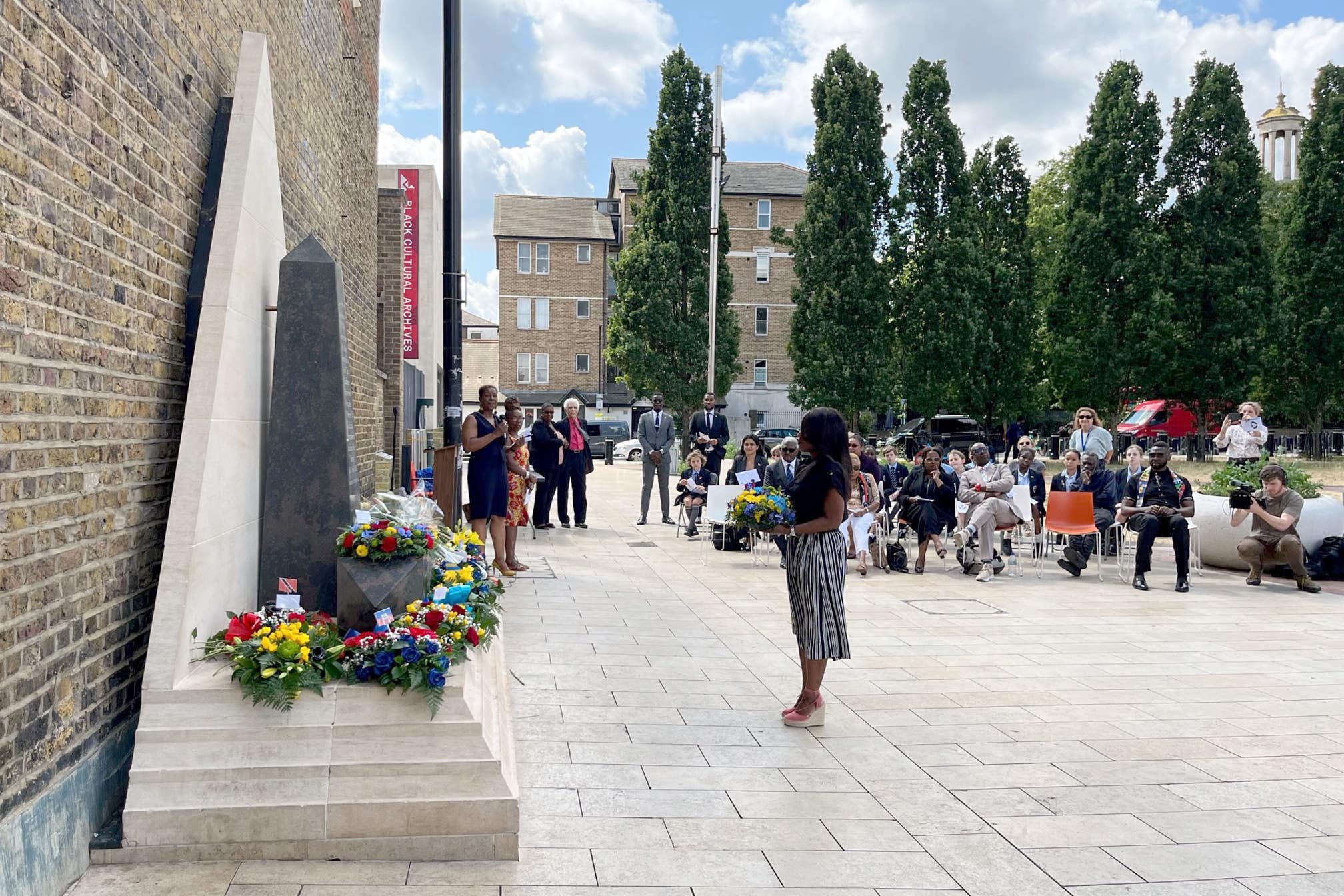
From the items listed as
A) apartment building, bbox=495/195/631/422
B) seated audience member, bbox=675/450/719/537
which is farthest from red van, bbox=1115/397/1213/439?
seated audience member, bbox=675/450/719/537

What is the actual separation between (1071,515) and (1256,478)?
7.99 feet

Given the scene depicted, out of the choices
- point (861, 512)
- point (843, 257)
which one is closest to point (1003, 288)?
point (843, 257)

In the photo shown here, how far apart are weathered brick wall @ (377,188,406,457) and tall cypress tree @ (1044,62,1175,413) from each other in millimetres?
26378

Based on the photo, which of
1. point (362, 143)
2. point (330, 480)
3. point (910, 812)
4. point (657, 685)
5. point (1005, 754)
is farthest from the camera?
point (362, 143)

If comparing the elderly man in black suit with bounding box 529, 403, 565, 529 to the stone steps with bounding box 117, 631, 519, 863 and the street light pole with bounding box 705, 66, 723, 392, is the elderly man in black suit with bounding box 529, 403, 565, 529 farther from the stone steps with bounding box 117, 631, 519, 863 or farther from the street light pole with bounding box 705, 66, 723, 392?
the stone steps with bounding box 117, 631, 519, 863

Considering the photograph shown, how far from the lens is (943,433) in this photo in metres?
41.7

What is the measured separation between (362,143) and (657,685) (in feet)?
28.6

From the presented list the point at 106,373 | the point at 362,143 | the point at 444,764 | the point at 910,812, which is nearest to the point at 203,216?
the point at 106,373

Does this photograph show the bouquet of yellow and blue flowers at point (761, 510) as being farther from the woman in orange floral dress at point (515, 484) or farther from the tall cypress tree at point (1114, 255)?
the tall cypress tree at point (1114, 255)

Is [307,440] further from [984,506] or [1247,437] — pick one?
[1247,437]

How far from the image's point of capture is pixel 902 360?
3569 cm

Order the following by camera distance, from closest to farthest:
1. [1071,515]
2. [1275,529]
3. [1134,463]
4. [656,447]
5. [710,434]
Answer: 1. [1275,529]
2. [1071,515]
3. [1134,463]
4. [710,434]
5. [656,447]

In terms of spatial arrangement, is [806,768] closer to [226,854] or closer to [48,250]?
[226,854]

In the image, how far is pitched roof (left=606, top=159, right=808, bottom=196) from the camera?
55.6m
